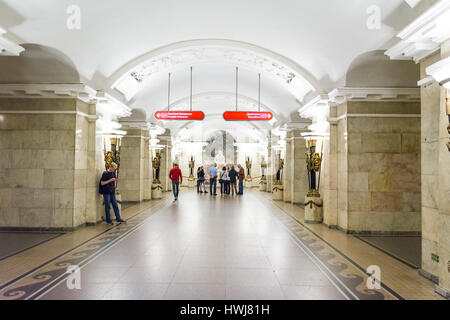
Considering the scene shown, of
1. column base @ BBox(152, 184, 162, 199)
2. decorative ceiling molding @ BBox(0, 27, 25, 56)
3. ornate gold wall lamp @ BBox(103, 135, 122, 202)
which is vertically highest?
decorative ceiling molding @ BBox(0, 27, 25, 56)

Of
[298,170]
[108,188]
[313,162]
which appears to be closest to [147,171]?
[108,188]

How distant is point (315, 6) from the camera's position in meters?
5.12

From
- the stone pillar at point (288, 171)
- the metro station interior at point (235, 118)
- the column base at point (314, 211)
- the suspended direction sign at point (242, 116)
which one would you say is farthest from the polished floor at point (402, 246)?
the stone pillar at point (288, 171)

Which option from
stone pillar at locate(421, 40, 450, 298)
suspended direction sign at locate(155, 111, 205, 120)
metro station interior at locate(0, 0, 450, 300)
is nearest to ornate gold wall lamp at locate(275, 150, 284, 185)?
metro station interior at locate(0, 0, 450, 300)

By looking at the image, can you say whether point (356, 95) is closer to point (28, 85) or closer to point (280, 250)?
point (280, 250)

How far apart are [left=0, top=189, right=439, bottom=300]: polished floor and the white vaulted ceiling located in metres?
→ 3.69

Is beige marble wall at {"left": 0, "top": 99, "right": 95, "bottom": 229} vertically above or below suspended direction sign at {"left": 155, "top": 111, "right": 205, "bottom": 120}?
below

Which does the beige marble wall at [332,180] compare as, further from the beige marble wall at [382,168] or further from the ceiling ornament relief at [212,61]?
the ceiling ornament relief at [212,61]

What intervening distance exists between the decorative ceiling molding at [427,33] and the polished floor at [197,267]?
299cm

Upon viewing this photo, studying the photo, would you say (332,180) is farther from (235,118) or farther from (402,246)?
(235,118)

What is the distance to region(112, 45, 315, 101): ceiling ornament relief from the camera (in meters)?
8.30

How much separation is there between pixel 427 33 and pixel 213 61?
660 cm

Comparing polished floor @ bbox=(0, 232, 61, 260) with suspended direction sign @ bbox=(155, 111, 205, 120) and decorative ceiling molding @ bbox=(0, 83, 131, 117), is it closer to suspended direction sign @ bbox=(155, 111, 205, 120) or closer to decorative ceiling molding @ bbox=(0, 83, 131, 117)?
decorative ceiling molding @ bbox=(0, 83, 131, 117)

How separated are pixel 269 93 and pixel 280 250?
Answer: 26.1 feet
